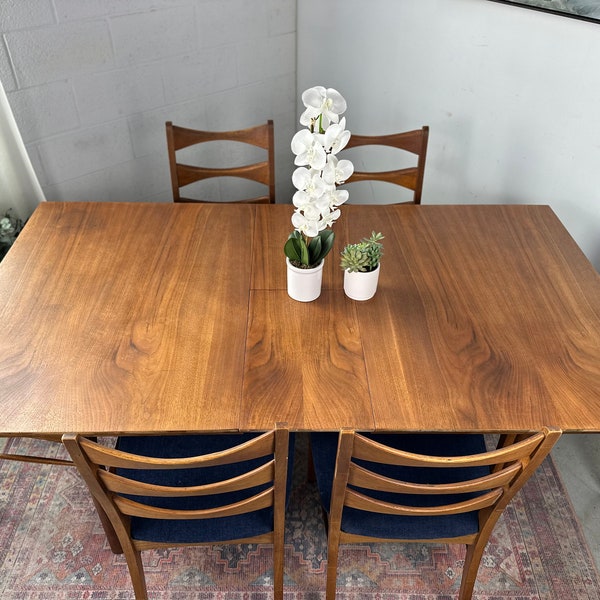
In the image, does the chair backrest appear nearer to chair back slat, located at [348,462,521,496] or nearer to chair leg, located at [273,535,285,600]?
chair back slat, located at [348,462,521,496]

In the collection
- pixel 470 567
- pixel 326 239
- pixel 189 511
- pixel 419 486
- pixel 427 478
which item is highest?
pixel 326 239

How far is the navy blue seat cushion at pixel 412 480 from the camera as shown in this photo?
132cm

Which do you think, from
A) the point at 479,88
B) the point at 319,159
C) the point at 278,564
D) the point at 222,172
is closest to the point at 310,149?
the point at 319,159

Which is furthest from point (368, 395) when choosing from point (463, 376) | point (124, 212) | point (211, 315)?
point (124, 212)

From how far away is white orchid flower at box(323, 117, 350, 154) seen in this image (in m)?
1.17

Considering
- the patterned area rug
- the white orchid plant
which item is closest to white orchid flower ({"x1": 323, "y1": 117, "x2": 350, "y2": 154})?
the white orchid plant

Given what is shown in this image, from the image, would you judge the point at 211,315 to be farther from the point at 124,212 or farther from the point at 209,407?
the point at 124,212

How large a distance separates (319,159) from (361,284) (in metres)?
0.39

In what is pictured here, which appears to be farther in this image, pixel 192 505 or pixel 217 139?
pixel 217 139

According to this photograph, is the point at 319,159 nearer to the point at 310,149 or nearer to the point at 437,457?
the point at 310,149

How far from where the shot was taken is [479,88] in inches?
82.3

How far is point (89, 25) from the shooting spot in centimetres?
210

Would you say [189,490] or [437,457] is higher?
[437,457]

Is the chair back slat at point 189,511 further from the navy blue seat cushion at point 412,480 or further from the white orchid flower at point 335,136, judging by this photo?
the white orchid flower at point 335,136
